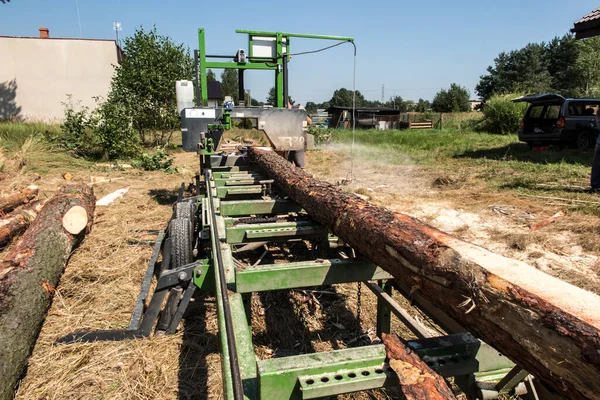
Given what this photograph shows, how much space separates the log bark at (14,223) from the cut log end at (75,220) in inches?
37.1

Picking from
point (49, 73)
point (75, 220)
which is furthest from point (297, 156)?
point (49, 73)

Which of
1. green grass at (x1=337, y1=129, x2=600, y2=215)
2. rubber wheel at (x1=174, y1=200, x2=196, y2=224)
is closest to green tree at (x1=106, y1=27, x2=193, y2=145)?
green grass at (x1=337, y1=129, x2=600, y2=215)

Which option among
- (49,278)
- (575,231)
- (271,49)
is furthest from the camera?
(271,49)

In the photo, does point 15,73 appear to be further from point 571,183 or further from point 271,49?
point 571,183

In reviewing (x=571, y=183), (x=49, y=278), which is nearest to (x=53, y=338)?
(x=49, y=278)

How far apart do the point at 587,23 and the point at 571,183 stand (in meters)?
3.96

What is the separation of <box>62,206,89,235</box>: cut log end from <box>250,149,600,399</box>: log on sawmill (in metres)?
3.67

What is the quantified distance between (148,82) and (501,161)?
13.1 m

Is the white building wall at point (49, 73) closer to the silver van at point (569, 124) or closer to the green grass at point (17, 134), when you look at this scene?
the green grass at point (17, 134)

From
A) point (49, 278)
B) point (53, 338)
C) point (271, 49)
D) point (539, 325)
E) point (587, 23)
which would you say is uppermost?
point (587, 23)

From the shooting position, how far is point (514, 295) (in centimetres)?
147

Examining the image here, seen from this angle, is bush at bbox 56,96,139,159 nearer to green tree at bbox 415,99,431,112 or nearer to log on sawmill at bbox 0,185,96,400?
log on sawmill at bbox 0,185,96,400

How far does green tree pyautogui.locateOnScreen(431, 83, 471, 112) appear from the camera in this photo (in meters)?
53.7

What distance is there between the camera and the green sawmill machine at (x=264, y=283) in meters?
1.56
